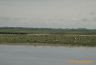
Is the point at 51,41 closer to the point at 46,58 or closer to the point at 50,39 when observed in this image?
the point at 50,39

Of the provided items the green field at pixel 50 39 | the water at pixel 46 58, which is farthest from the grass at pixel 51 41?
the water at pixel 46 58

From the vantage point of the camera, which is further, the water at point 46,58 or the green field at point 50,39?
the green field at point 50,39

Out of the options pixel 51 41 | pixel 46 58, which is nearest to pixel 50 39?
pixel 51 41

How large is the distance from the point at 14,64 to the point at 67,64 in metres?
2.79

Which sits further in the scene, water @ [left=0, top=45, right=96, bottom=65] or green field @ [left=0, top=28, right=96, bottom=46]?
green field @ [left=0, top=28, right=96, bottom=46]

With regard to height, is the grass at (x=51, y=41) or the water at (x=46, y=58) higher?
the water at (x=46, y=58)

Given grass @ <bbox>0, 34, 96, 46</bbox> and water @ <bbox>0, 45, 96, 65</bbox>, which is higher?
water @ <bbox>0, 45, 96, 65</bbox>

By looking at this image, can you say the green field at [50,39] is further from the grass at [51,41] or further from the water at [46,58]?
the water at [46,58]

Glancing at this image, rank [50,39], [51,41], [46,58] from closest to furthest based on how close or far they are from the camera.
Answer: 1. [46,58]
2. [51,41]
3. [50,39]

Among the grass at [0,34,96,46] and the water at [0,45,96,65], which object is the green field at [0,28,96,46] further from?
the water at [0,45,96,65]

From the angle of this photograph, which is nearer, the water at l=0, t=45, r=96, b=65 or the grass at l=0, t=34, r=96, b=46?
the water at l=0, t=45, r=96, b=65

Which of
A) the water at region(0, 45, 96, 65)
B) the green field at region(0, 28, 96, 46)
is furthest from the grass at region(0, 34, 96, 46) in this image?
the water at region(0, 45, 96, 65)

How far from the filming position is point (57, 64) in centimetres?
1440

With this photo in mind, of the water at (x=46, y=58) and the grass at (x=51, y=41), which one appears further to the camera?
the grass at (x=51, y=41)
